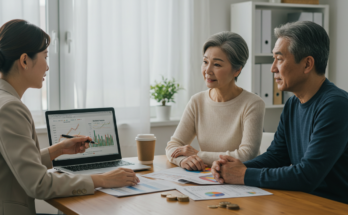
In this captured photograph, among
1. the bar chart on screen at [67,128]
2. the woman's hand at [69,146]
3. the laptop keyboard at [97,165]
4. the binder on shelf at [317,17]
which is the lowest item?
the laptop keyboard at [97,165]

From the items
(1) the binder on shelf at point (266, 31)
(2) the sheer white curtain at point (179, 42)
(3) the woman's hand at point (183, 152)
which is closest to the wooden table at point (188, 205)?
(3) the woman's hand at point (183, 152)

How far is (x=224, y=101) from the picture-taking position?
6.61ft

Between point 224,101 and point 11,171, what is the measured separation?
119 cm

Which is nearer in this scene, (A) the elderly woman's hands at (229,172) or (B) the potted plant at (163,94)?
(A) the elderly woman's hands at (229,172)

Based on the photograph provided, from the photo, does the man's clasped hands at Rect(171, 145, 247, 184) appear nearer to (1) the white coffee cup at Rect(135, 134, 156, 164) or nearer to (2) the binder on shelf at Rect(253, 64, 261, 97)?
(1) the white coffee cup at Rect(135, 134, 156, 164)

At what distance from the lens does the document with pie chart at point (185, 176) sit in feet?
Answer: 4.58

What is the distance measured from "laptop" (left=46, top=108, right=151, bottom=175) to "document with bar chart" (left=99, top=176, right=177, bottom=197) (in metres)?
0.24

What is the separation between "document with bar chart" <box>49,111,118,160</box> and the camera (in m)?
1.67

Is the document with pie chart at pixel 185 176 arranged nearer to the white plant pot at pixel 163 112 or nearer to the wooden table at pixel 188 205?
the wooden table at pixel 188 205

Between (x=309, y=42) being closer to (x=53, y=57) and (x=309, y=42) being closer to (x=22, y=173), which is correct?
(x=22, y=173)

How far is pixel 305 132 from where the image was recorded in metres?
1.47

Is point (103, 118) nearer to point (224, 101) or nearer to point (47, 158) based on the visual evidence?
point (47, 158)

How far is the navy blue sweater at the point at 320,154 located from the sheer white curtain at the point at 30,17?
177 cm

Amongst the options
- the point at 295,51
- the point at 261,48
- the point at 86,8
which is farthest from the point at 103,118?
the point at 261,48
